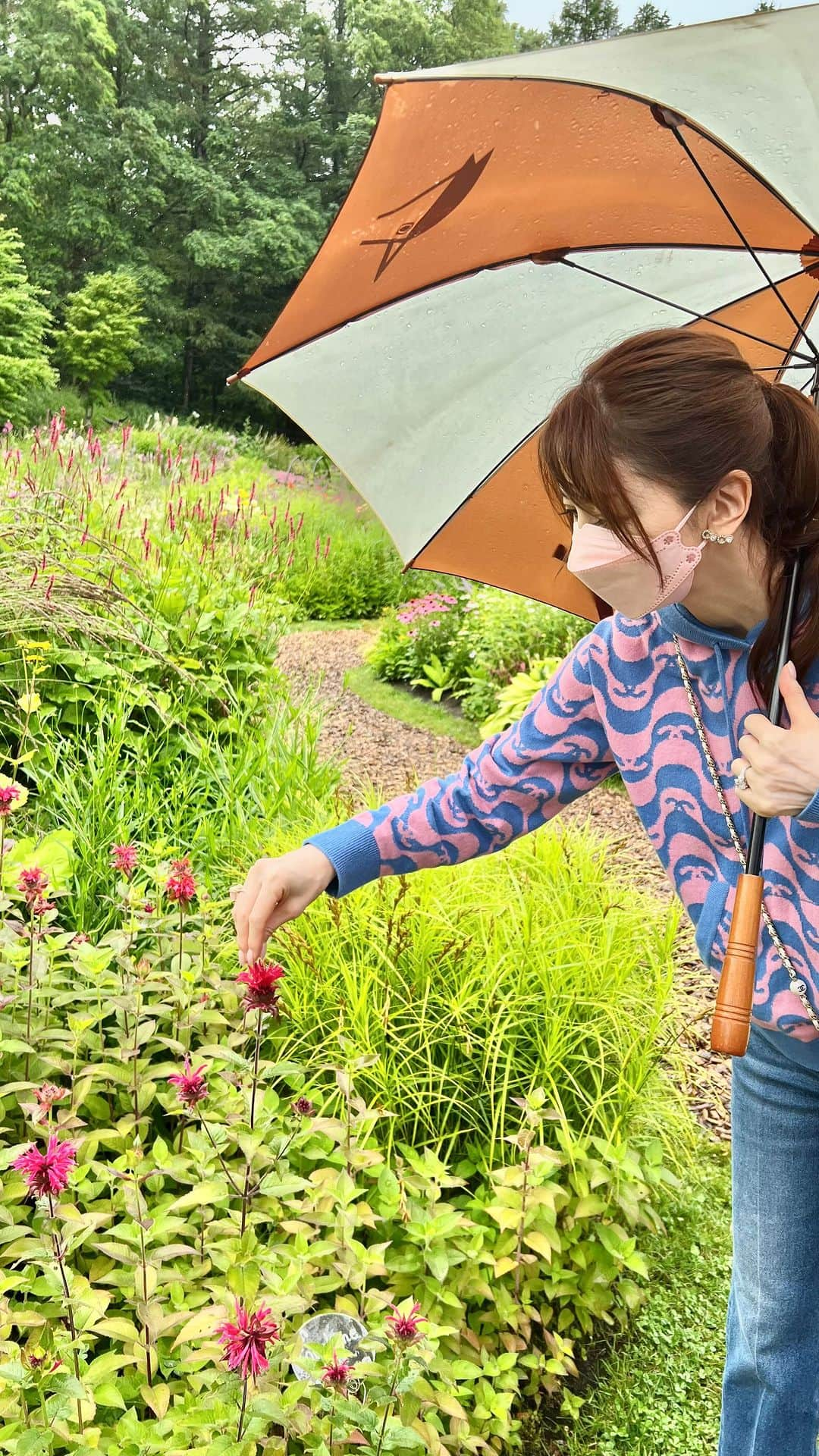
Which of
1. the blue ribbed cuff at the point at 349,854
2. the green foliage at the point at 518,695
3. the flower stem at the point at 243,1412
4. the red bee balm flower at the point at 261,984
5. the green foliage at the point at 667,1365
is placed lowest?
the green foliage at the point at 667,1365

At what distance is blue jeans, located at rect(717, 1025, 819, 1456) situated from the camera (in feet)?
4.75

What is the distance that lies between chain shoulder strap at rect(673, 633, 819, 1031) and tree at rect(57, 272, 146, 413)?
77.0 feet

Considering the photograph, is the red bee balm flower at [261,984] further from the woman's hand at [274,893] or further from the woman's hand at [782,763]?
the woman's hand at [782,763]

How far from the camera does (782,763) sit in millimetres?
1138

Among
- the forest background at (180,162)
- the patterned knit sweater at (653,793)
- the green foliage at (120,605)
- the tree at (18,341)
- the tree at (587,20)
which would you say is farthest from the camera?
the tree at (587,20)

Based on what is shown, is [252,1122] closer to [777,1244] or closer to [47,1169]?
[47,1169]

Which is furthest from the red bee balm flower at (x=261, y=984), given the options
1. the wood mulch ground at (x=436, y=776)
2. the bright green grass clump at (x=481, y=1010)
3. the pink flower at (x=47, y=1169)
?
the wood mulch ground at (x=436, y=776)

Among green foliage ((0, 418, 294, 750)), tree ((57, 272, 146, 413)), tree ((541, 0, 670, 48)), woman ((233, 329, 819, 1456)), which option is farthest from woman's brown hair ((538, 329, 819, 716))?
tree ((541, 0, 670, 48))

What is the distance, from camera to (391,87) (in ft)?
4.20

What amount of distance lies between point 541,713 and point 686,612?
0.27 m

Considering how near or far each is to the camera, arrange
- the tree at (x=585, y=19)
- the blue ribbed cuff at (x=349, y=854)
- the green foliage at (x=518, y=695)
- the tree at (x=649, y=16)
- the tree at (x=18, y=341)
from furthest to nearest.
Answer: the tree at (x=585, y=19) < the tree at (x=649, y=16) < the tree at (x=18, y=341) < the green foliage at (x=518, y=695) < the blue ribbed cuff at (x=349, y=854)

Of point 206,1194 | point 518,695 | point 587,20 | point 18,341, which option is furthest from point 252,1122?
point 587,20

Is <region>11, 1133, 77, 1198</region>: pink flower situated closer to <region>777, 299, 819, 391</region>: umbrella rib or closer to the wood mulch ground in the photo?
<region>777, 299, 819, 391</region>: umbrella rib

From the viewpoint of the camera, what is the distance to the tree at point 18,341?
18.9 meters
